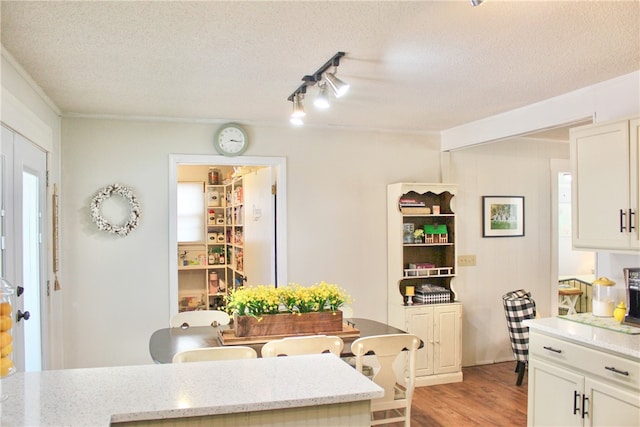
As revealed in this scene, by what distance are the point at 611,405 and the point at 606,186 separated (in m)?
1.21

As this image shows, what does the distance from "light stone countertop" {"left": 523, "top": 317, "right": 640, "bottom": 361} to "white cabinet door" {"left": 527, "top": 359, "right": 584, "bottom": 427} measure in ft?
0.67

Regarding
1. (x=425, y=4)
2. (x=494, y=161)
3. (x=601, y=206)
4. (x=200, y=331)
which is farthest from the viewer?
(x=494, y=161)

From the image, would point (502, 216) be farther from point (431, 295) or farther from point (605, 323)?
point (605, 323)

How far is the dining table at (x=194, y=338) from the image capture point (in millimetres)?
2783

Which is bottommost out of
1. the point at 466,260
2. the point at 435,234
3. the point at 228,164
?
the point at 466,260

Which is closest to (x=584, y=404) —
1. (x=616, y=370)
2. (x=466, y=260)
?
(x=616, y=370)

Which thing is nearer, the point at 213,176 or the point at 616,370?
the point at 616,370

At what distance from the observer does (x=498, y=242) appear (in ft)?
17.0

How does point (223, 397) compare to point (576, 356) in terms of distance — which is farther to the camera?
point (576, 356)

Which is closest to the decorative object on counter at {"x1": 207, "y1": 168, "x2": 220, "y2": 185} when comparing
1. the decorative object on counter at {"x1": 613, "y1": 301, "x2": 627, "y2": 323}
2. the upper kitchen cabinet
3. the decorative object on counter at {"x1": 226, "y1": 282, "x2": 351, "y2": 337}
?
the decorative object on counter at {"x1": 226, "y1": 282, "x2": 351, "y2": 337}

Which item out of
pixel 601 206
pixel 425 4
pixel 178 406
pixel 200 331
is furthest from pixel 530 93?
pixel 178 406

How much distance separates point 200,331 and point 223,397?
192 centimetres

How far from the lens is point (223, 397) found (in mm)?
1443

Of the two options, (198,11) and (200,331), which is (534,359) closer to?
(200,331)
